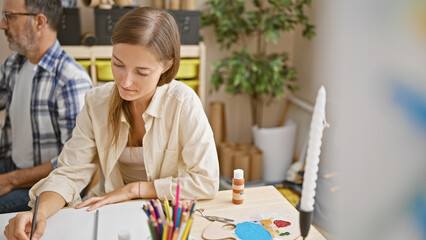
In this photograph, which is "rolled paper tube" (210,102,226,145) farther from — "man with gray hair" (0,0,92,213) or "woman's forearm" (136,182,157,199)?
"woman's forearm" (136,182,157,199)

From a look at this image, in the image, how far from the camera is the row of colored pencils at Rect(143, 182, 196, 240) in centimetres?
59

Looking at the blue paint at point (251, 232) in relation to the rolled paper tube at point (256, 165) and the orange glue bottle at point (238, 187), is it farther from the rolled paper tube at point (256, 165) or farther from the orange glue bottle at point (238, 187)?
the rolled paper tube at point (256, 165)

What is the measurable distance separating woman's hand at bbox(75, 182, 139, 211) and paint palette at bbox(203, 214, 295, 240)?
26 cm

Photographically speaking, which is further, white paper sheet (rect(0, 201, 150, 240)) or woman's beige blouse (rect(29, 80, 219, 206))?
woman's beige blouse (rect(29, 80, 219, 206))

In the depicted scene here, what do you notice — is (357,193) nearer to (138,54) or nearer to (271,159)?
(138,54)

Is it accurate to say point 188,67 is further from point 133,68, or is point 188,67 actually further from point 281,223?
point 281,223

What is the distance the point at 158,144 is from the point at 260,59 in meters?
1.71

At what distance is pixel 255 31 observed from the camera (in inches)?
104

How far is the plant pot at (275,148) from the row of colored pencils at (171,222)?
197 centimetres

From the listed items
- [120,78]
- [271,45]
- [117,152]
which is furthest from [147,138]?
[271,45]

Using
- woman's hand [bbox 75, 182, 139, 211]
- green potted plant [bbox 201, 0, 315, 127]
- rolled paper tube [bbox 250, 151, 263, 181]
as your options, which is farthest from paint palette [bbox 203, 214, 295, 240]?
rolled paper tube [bbox 250, 151, 263, 181]

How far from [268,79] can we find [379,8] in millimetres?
2294

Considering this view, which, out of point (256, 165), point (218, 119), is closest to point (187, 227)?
point (256, 165)

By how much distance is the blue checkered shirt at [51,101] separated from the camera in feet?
3.83
